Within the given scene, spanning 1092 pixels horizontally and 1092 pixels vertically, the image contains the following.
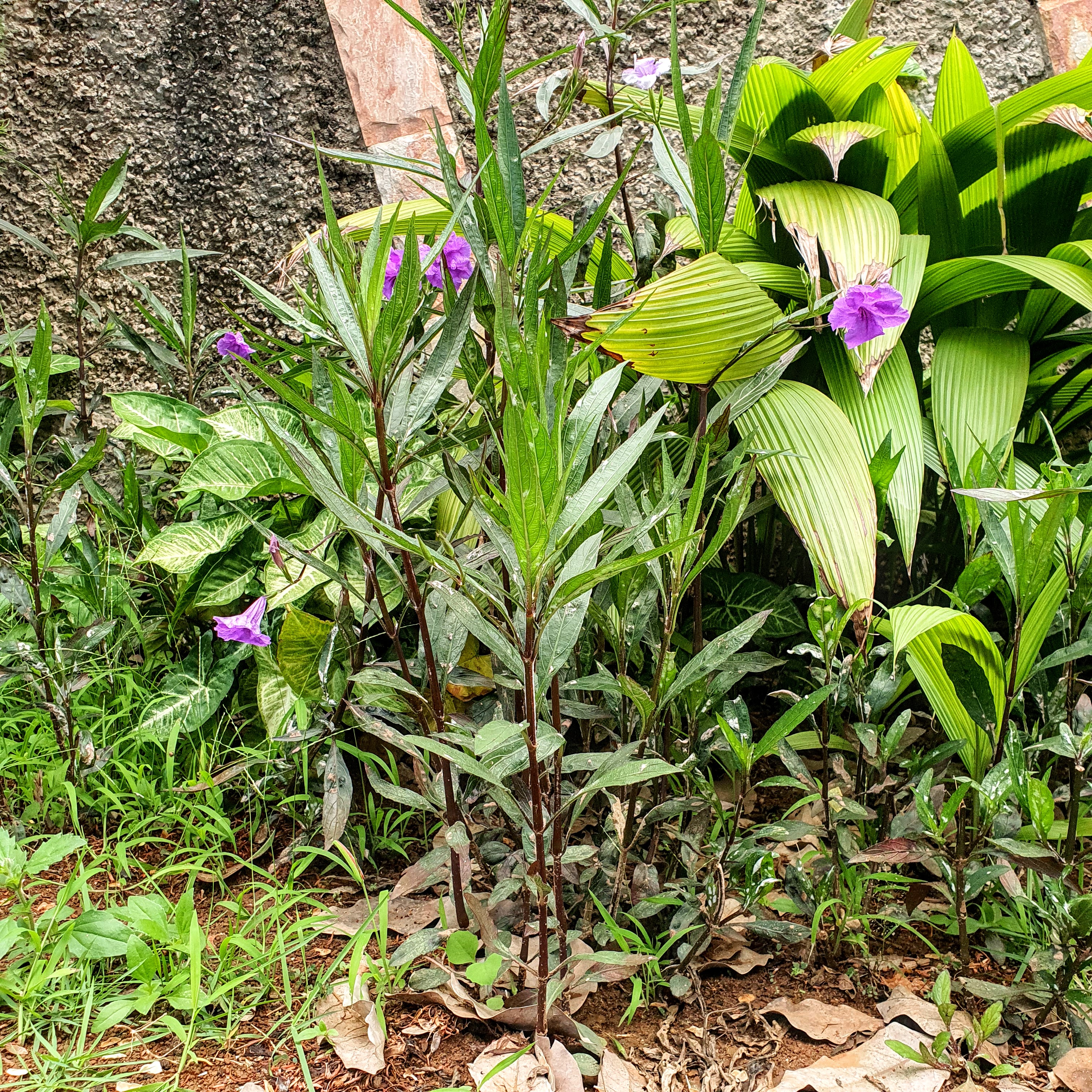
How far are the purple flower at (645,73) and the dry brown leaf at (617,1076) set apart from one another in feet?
4.96

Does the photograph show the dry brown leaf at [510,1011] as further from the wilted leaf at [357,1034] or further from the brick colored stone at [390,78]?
the brick colored stone at [390,78]

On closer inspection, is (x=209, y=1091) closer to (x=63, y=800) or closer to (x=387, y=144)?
(x=63, y=800)

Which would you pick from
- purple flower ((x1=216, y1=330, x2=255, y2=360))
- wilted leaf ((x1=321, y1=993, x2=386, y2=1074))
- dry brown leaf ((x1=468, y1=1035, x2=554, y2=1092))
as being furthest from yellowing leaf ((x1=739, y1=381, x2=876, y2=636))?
purple flower ((x1=216, y1=330, x2=255, y2=360))

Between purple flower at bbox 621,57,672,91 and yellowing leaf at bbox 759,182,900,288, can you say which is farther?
purple flower at bbox 621,57,672,91

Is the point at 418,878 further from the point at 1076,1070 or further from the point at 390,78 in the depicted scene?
the point at 390,78

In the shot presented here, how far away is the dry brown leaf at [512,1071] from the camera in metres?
1.00

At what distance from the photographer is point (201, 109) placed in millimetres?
2254

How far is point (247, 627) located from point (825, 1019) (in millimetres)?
908

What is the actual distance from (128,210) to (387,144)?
0.67m

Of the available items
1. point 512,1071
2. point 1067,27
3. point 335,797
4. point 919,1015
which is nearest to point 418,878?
point 335,797

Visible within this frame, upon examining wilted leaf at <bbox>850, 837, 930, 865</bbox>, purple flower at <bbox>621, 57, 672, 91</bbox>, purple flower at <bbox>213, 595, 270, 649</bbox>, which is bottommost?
wilted leaf at <bbox>850, 837, 930, 865</bbox>

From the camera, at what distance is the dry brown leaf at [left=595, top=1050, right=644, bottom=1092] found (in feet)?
3.34

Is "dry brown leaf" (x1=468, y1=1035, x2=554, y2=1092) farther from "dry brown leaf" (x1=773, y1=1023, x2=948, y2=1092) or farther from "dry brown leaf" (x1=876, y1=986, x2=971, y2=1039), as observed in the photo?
"dry brown leaf" (x1=876, y1=986, x2=971, y2=1039)

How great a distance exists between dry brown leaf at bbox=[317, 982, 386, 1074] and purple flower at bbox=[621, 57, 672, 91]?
151cm
